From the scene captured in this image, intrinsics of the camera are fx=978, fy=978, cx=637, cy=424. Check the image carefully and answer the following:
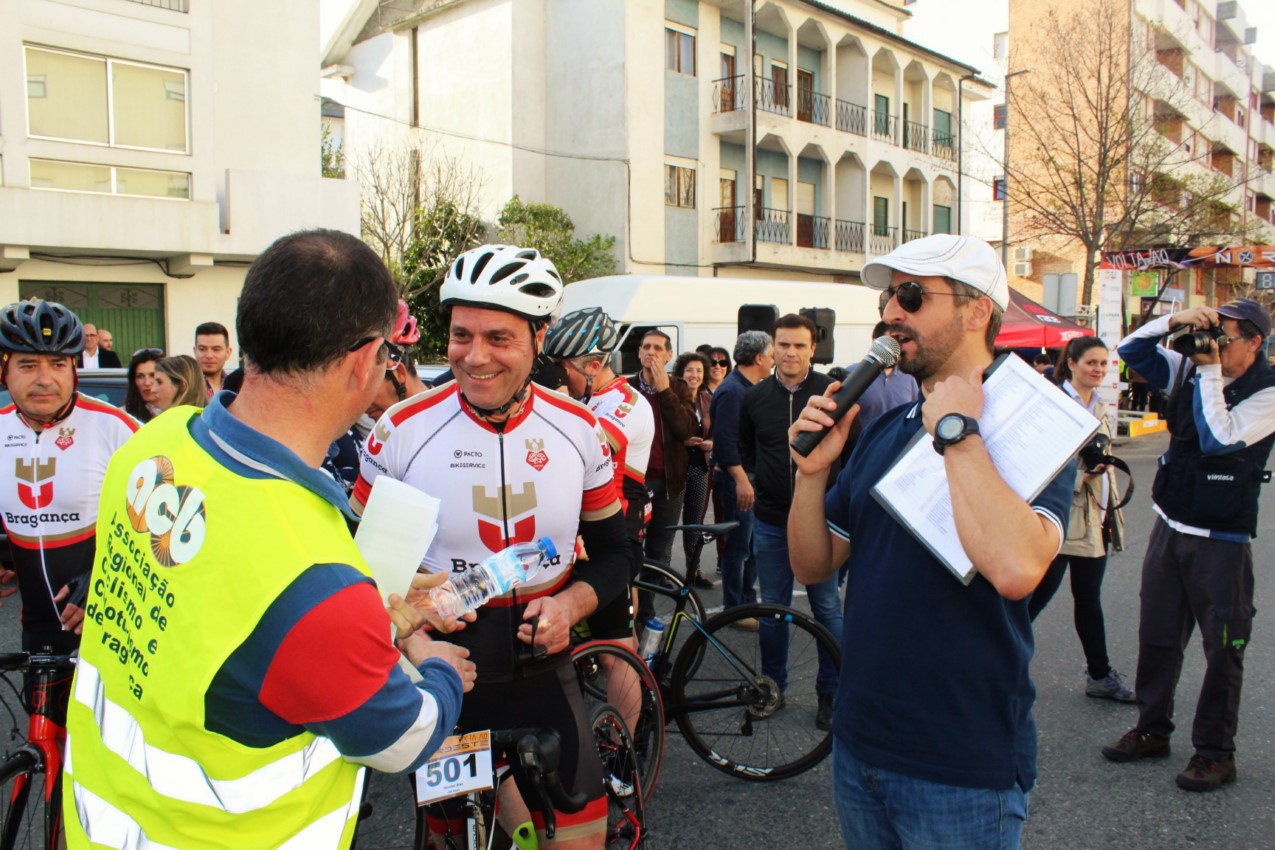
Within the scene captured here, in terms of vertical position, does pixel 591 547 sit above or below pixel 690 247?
below

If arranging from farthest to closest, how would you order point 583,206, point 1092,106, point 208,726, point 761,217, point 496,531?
1. point 761,217
2. point 583,206
3. point 1092,106
4. point 496,531
5. point 208,726

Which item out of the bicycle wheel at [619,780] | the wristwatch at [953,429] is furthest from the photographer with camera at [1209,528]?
the wristwatch at [953,429]

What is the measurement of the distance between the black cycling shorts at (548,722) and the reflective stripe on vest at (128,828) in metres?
1.20

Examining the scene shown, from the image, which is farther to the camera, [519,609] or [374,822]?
[374,822]

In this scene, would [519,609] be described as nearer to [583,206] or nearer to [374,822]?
[374,822]

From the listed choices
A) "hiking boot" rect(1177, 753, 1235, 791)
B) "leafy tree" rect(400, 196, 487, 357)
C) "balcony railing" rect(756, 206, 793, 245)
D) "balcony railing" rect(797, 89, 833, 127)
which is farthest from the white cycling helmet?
"balcony railing" rect(797, 89, 833, 127)

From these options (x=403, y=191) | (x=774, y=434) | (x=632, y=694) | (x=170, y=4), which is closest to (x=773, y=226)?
(x=403, y=191)

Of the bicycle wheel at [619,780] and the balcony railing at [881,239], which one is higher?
the balcony railing at [881,239]

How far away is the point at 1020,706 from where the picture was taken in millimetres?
2170

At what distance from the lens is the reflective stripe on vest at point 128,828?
1510 mm

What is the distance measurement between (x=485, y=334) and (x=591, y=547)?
0.77 meters

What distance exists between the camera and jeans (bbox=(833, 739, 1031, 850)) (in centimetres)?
211

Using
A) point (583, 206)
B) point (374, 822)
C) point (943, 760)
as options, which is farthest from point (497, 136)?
point (943, 760)

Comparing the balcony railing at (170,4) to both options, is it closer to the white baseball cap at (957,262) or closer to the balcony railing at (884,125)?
the white baseball cap at (957,262)
